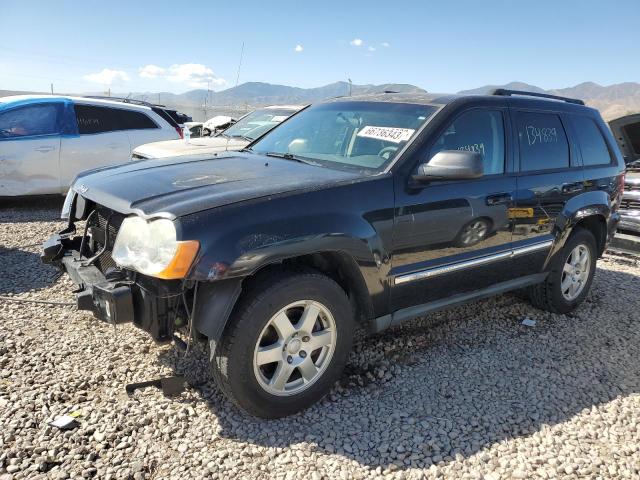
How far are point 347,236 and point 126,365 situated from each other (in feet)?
5.55

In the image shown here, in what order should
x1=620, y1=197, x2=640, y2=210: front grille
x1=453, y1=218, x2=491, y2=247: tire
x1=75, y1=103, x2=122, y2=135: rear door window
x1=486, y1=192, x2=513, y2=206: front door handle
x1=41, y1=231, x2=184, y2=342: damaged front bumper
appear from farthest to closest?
1. x1=75, y1=103, x2=122, y2=135: rear door window
2. x1=620, y1=197, x2=640, y2=210: front grille
3. x1=486, y1=192, x2=513, y2=206: front door handle
4. x1=453, y1=218, x2=491, y2=247: tire
5. x1=41, y1=231, x2=184, y2=342: damaged front bumper

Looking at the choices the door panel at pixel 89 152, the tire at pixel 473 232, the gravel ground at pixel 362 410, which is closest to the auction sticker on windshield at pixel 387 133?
the tire at pixel 473 232

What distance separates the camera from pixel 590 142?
4609 millimetres

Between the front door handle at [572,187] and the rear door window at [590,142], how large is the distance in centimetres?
24

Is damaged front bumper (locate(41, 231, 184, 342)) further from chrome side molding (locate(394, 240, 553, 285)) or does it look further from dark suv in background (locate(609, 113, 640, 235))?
dark suv in background (locate(609, 113, 640, 235))

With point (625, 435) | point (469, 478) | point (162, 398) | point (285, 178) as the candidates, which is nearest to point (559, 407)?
point (625, 435)

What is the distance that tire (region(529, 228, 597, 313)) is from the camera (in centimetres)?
448

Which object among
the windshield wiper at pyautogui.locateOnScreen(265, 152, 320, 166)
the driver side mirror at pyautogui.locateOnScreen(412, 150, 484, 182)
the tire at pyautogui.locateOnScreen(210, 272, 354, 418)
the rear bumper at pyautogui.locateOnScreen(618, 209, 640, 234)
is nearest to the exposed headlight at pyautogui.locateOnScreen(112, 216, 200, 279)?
the tire at pyautogui.locateOnScreen(210, 272, 354, 418)

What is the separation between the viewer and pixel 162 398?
9.98ft

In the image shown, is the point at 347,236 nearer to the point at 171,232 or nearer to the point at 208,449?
the point at 171,232

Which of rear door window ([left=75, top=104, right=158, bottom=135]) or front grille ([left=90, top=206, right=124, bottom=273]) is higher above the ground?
rear door window ([left=75, top=104, right=158, bottom=135])

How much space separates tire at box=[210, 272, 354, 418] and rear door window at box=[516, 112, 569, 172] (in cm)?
196

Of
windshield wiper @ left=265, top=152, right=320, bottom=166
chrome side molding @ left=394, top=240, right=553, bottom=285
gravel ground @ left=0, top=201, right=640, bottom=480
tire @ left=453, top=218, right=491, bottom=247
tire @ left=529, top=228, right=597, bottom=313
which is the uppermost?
windshield wiper @ left=265, top=152, right=320, bottom=166

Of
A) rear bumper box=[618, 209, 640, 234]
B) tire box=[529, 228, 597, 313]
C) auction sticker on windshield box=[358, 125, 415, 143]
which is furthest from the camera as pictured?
rear bumper box=[618, 209, 640, 234]
